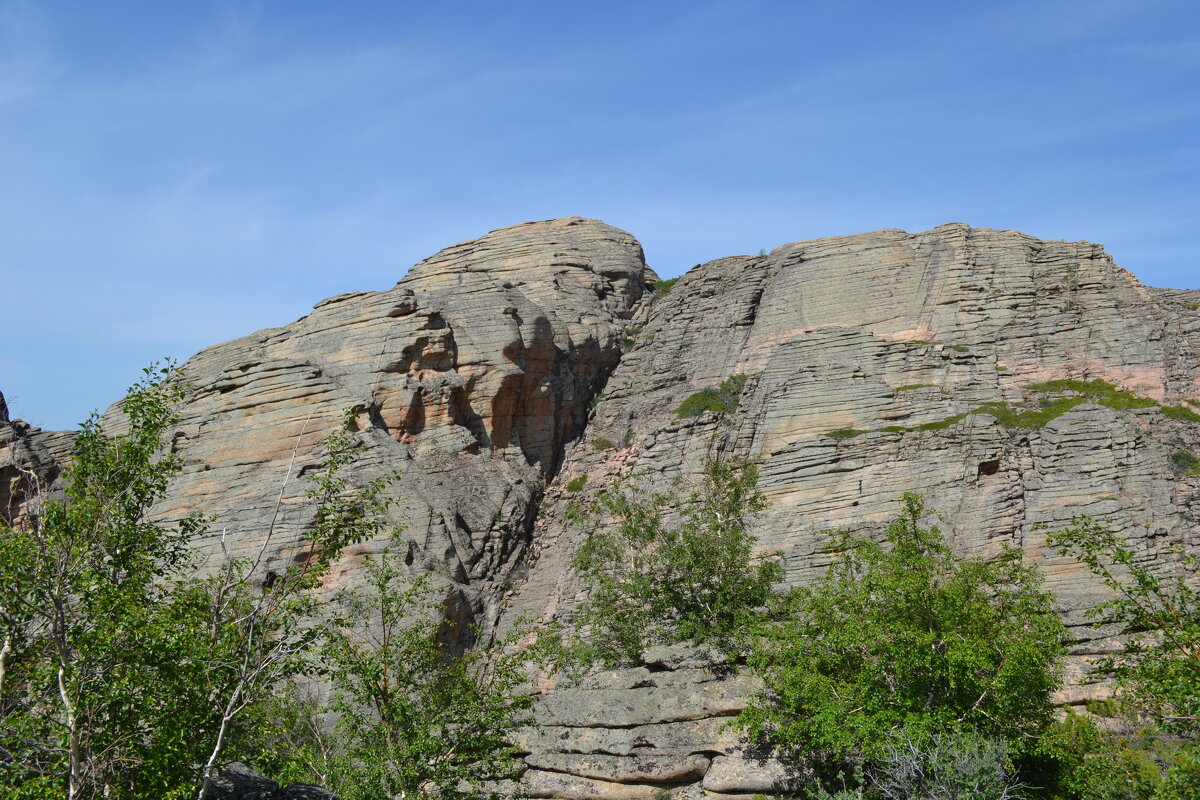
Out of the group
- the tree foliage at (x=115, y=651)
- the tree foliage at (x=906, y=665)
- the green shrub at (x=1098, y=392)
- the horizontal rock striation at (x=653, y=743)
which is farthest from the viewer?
the green shrub at (x=1098, y=392)

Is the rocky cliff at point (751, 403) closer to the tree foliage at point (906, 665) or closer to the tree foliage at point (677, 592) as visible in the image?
the tree foliage at point (677, 592)

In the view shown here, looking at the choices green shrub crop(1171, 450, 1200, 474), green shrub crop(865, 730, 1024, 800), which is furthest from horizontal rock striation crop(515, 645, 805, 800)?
green shrub crop(1171, 450, 1200, 474)

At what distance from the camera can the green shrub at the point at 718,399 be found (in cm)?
5922

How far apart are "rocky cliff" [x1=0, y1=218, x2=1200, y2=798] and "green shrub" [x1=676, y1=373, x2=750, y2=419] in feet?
2.48

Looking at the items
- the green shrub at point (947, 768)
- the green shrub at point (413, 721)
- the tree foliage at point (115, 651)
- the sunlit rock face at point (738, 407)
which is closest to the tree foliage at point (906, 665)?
the green shrub at point (947, 768)

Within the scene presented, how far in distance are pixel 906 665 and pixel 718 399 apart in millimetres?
34874

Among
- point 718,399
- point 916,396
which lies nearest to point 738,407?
point 718,399

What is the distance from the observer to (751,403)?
57656 millimetres

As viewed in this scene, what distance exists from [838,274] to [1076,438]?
19223 millimetres

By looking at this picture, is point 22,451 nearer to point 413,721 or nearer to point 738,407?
point 738,407

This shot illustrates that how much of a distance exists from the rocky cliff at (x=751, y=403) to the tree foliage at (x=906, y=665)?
15.1 m

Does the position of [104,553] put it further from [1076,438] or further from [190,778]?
[1076,438]

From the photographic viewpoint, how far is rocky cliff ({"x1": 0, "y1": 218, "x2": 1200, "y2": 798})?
157 feet

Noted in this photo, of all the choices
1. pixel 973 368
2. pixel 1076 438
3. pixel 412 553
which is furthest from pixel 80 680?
pixel 973 368
